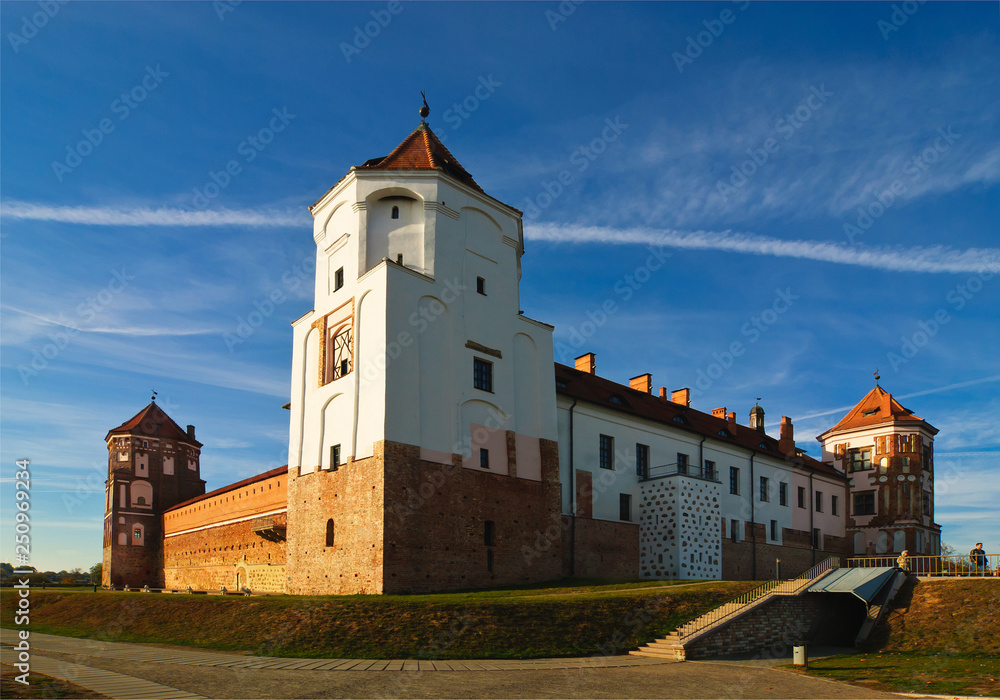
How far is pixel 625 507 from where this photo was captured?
35.4m

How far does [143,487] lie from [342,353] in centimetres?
3517

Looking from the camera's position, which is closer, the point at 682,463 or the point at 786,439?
the point at 682,463

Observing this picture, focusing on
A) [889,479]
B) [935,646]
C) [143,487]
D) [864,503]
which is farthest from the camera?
[143,487]

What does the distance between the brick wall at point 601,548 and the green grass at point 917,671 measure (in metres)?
12.6

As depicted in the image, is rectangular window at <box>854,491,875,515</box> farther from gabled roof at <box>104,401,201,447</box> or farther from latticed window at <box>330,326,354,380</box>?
gabled roof at <box>104,401,201,447</box>

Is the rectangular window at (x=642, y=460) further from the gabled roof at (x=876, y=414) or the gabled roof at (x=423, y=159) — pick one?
the gabled roof at (x=876, y=414)

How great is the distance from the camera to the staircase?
19741mm

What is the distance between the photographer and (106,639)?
2194 cm

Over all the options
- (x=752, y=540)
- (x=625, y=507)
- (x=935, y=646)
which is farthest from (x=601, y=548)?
(x=935, y=646)

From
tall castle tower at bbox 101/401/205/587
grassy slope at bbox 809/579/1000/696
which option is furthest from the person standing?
tall castle tower at bbox 101/401/205/587

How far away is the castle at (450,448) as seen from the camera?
1048 inches

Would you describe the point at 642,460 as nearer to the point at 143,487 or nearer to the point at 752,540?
the point at 752,540

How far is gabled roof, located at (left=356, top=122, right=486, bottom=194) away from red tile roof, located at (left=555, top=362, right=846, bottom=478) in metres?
10.7

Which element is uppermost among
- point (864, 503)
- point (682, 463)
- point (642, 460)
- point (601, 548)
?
point (642, 460)
